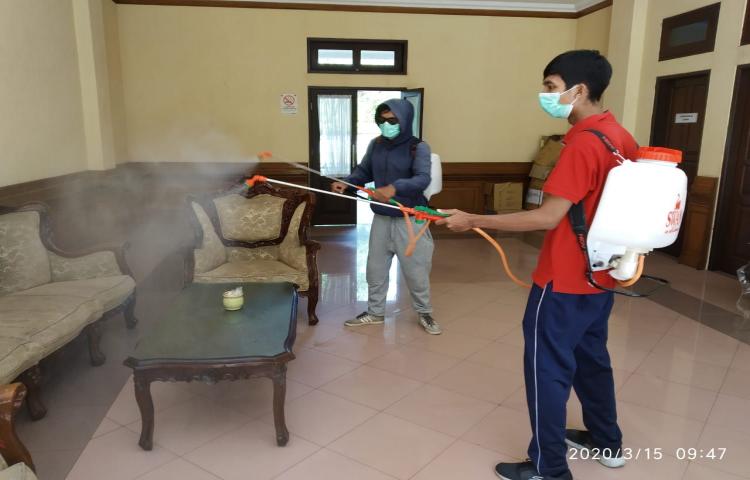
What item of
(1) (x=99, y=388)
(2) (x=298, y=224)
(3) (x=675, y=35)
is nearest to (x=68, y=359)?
(1) (x=99, y=388)

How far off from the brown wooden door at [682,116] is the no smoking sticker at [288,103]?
4476 millimetres

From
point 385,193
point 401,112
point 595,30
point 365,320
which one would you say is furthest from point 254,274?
point 595,30

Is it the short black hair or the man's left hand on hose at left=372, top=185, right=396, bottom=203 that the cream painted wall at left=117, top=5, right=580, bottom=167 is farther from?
the short black hair

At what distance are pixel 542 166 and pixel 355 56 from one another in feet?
10.0

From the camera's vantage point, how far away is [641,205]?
1.55 metres

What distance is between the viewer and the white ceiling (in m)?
6.87

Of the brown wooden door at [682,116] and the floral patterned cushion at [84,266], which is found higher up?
the brown wooden door at [682,116]

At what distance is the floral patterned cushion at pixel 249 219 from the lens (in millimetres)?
3812

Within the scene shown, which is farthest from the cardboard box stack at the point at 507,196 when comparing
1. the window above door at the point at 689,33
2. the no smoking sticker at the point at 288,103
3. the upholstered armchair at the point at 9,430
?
the upholstered armchair at the point at 9,430

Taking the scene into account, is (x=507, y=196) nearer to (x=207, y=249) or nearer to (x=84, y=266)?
(x=207, y=249)

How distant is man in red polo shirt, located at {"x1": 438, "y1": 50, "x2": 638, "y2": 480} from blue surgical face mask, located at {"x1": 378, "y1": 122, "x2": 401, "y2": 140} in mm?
1306

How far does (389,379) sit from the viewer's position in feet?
9.26

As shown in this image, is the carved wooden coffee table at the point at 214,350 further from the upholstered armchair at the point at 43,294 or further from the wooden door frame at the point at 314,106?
the wooden door frame at the point at 314,106

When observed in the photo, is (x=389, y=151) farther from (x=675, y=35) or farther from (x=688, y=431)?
(x=675, y=35)
